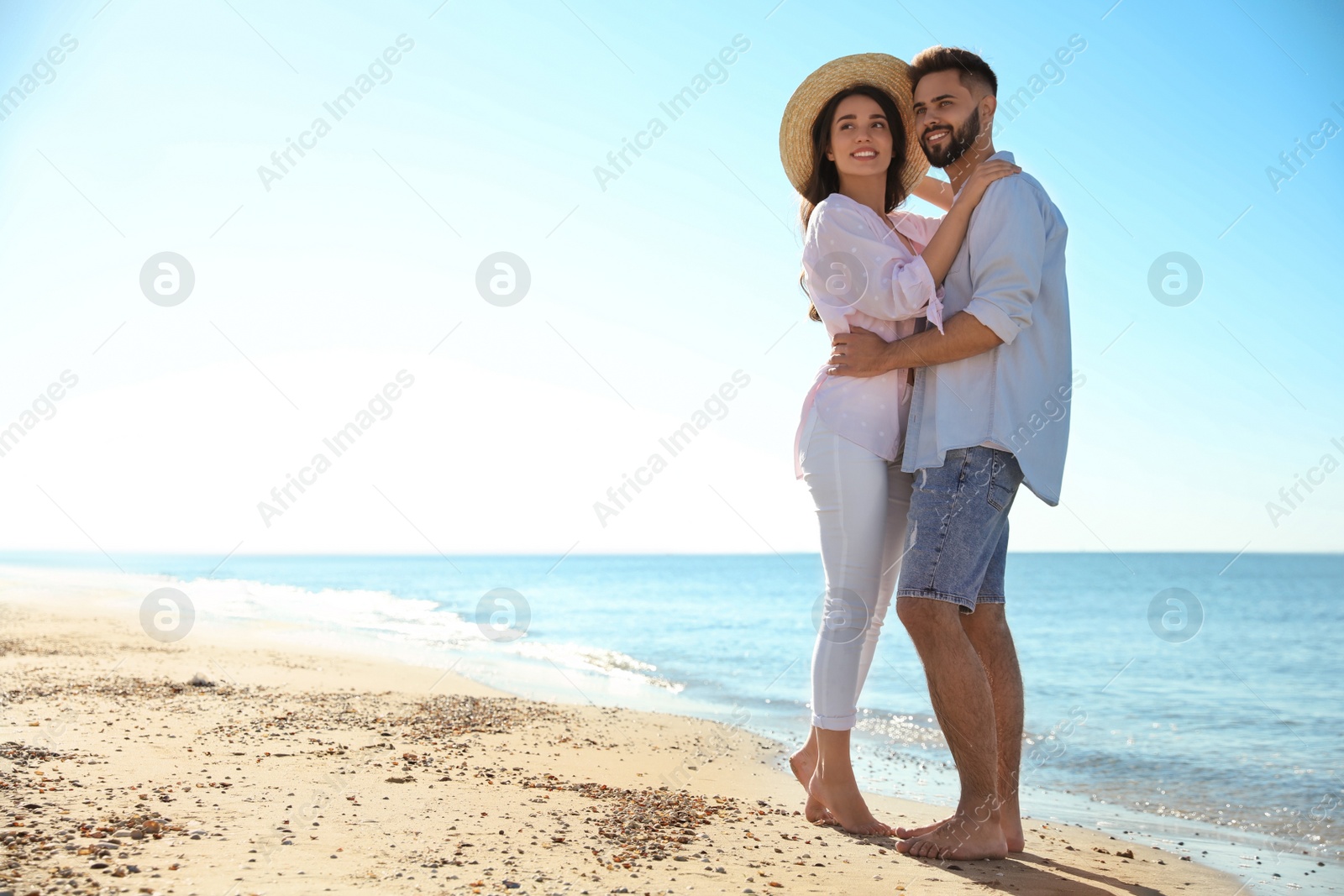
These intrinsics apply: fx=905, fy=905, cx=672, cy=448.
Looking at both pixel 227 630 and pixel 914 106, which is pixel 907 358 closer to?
pixel 914 106

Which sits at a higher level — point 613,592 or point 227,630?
point 613,592

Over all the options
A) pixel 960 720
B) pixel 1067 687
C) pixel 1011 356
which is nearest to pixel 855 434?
pixel 1011 356

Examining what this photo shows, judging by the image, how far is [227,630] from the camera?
1265 cm

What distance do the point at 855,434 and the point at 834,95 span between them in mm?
1293

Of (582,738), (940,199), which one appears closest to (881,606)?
(940,199)

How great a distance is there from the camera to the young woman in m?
2.93

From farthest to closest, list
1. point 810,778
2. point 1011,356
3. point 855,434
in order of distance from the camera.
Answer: point 810,778, point 855,434, point 1011,356

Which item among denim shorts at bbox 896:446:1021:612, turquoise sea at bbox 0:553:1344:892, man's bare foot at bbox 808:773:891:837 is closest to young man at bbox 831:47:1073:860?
denim shorts at bbox 896:446:1021:612

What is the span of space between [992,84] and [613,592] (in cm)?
3728

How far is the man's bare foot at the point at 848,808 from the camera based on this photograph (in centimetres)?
307

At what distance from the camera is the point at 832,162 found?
3.37 metres

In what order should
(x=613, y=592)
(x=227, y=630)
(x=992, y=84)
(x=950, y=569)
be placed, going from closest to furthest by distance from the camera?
1. (x=950, y=569)
2. (x=992, y=84)
3. (x=227, y=630)
4. (x=613, y=592)

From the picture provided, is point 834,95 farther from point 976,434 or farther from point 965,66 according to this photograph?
point 976,434

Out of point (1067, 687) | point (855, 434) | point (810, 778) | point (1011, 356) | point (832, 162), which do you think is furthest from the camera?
point (1067, 687)
